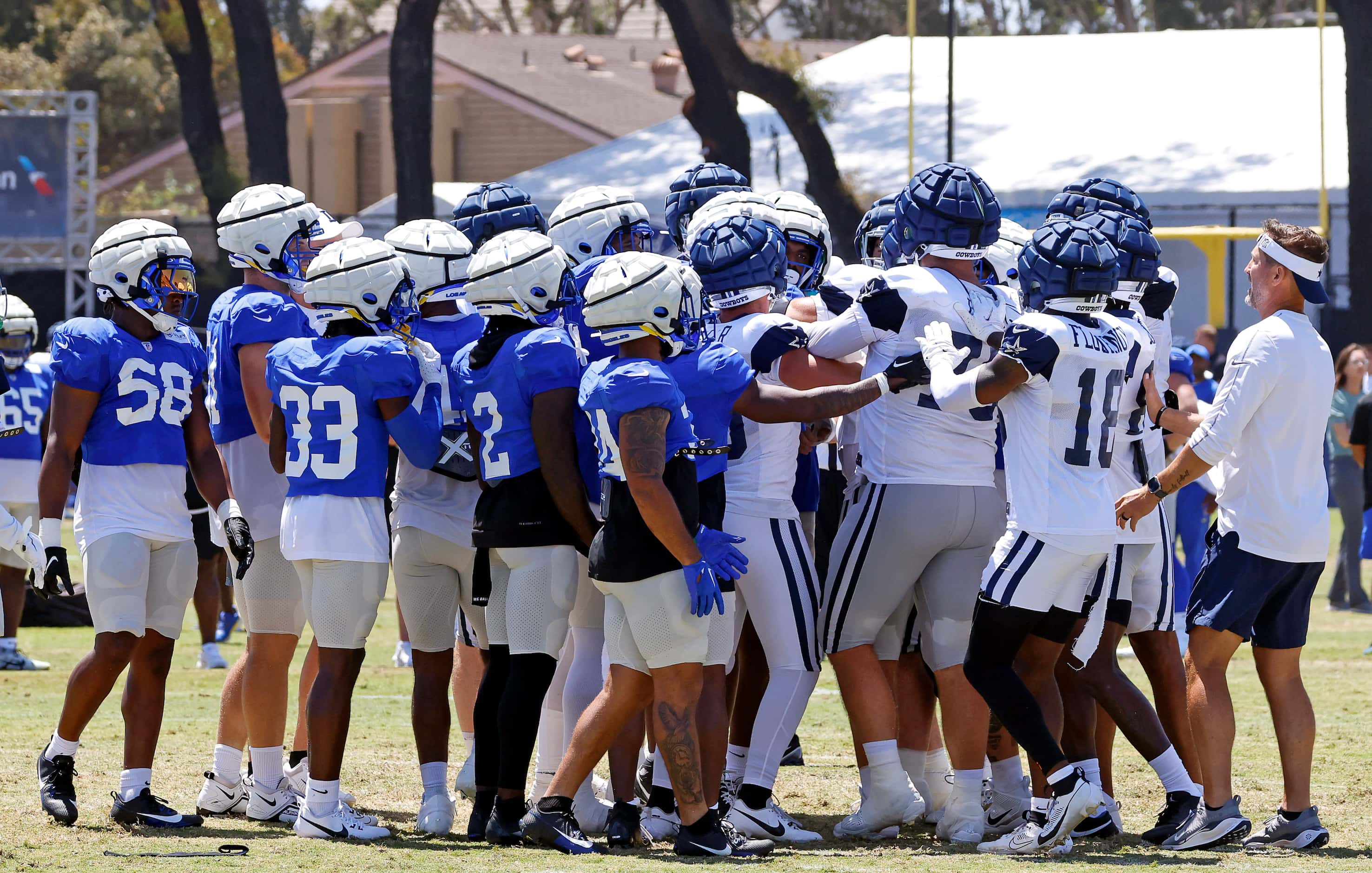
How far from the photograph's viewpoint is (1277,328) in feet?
20.3

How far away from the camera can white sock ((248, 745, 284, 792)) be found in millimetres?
6500

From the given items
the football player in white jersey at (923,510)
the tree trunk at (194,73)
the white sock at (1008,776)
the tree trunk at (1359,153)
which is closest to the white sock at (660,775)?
the football player in white jersey at (923,510)

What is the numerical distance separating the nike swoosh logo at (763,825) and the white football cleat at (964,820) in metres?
0.60

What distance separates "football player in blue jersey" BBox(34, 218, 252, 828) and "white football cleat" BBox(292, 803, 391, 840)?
46cm

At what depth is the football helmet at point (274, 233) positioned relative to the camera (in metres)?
6.68

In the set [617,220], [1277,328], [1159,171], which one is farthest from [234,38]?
[1277,328]

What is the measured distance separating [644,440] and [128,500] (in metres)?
2.03

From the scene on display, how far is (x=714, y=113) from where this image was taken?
21.8 m

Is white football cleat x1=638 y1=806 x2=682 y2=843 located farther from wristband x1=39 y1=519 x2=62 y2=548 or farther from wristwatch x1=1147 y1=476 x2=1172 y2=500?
wristband x1=39 y1=519 x2=62 y2=548

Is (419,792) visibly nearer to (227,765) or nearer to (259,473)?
(227,765)

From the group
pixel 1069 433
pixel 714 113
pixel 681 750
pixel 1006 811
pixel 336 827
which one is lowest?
pixel 1006 811

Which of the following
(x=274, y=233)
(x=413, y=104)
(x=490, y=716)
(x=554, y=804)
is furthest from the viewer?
(x=413, y=104)

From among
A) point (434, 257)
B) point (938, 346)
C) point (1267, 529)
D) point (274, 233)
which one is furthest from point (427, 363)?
point (1267, 529)

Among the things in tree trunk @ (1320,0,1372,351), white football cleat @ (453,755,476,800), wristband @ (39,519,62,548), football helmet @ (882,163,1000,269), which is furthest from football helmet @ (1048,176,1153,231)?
tree trunk @ (1320,0,1372,351)
